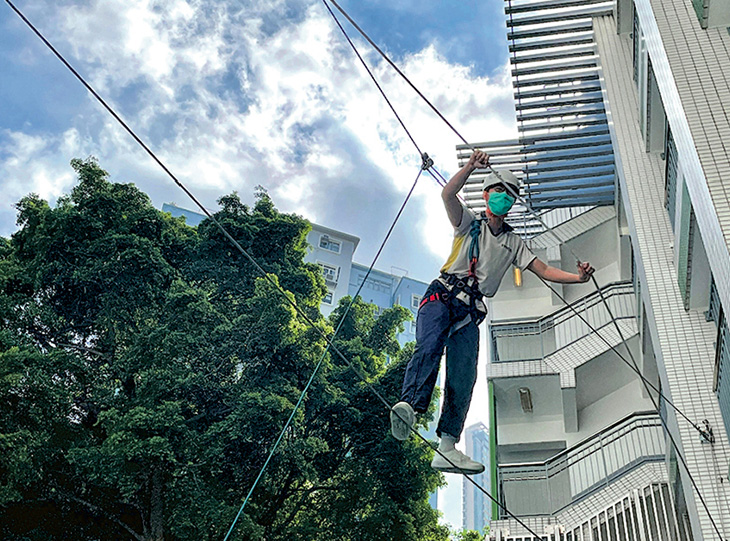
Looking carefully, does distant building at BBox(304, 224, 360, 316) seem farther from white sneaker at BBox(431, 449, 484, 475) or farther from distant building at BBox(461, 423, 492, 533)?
distant building at BBox(461, 423, 492, 533)

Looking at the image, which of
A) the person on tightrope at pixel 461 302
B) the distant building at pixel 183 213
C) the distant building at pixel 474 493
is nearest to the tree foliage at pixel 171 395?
the person on tightrope at pixel 461 302

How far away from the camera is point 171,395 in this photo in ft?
54.9

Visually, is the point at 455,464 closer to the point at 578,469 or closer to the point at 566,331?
the point at 578,469

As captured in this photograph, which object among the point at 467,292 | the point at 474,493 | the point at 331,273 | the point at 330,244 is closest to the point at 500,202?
the point at 467,292

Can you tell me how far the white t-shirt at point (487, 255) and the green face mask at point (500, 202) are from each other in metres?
0.17

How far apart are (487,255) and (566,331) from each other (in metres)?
10.7

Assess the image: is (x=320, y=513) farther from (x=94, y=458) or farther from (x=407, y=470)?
(x=94, y=458)

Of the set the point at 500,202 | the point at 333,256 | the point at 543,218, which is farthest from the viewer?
the point at 333,256

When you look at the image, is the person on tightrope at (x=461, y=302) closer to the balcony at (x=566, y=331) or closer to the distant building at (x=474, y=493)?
the balcony at (x=566, y=331)

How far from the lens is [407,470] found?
55.8 ft

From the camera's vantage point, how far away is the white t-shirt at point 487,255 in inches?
195

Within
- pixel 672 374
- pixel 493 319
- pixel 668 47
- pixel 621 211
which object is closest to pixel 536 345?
pixel 493 319

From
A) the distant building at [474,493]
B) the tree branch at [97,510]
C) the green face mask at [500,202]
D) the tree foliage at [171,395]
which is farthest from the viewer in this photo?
the distant building at [474,493]

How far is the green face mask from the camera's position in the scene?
4.93 meters
